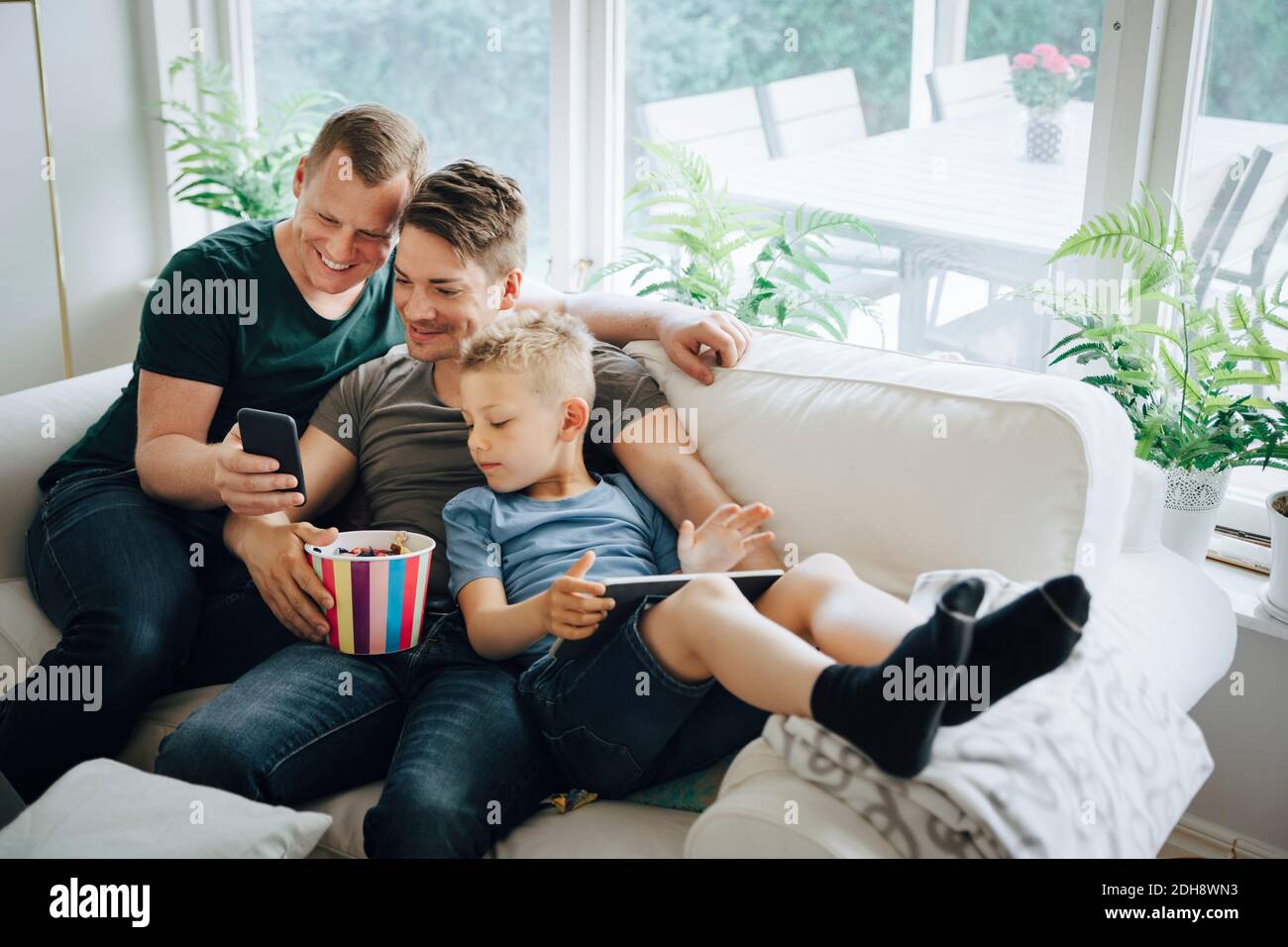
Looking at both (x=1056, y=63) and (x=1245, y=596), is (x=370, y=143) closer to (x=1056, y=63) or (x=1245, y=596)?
(x=1056, y=63)

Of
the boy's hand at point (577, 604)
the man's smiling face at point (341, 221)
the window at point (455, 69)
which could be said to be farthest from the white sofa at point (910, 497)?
the window at point (455, 69)

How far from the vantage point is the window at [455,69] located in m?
2.89

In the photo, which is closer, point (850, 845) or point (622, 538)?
point (850, 845)

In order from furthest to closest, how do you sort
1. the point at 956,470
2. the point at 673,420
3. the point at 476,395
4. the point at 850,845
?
the point at 673,420, the point at 476,395, the point at 956,470, the point at 850,845

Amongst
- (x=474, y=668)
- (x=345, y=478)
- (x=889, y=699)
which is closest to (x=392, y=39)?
(x=345, y=478)

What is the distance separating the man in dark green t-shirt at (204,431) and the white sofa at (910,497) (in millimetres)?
81

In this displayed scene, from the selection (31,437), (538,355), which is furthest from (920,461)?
(31,437)

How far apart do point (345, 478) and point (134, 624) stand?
39 cm

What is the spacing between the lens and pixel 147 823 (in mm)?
1267

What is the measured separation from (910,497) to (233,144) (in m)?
2.41

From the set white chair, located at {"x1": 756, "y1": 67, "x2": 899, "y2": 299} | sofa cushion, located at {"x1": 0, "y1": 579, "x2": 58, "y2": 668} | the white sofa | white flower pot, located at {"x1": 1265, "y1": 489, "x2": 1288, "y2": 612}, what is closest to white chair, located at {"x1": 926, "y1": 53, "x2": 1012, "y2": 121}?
white chair, located at {"x1": 756, "y1": 67, "x2": 899, "y2": 299}

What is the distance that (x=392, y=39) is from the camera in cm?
311

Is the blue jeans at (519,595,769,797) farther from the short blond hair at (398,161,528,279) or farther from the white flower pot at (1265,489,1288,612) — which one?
the white flower pot at (1265,489,1288,612)

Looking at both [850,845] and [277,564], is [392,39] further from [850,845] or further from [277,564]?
[850,845]
